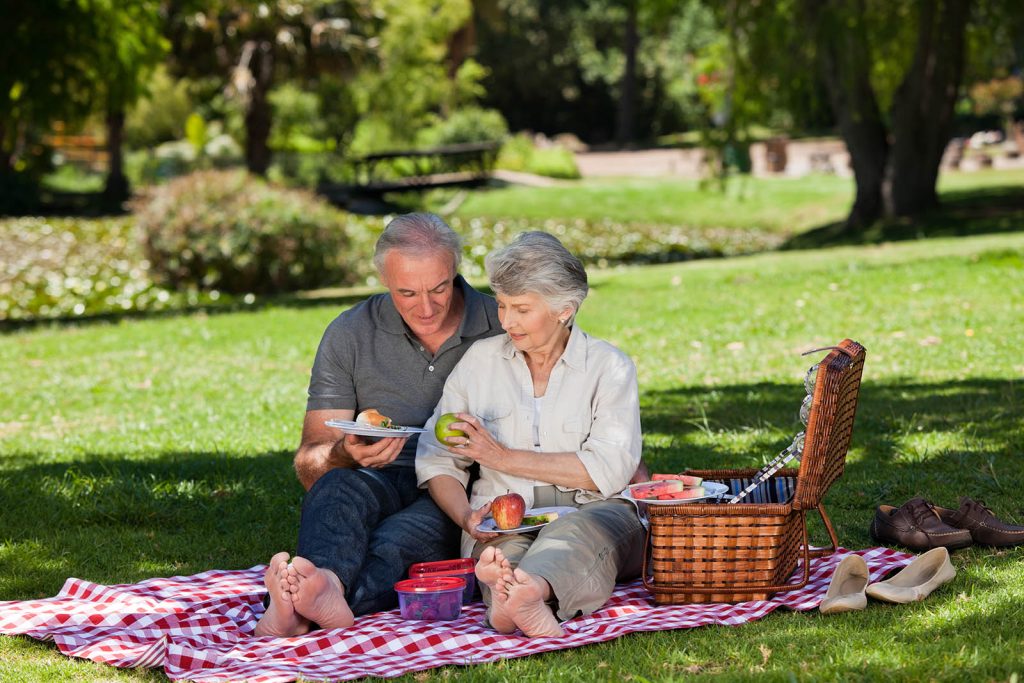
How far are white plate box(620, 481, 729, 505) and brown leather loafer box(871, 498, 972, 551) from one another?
2.44 ft

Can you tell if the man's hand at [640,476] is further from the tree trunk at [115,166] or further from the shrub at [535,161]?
the shrub at [535,161]

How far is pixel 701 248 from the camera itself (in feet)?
80.4

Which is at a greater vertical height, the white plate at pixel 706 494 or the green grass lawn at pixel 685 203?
the green grass lawn at pixel 685 203

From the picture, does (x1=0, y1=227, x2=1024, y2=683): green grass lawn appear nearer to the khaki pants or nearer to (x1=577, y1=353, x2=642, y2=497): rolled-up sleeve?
the khaki pants

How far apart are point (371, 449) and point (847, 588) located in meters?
1.74

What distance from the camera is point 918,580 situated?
4.49m

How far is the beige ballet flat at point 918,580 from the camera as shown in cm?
432

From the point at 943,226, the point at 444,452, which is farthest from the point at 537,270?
the point at 943,226

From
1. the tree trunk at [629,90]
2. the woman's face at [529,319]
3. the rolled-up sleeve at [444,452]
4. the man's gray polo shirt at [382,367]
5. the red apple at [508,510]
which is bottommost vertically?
the red apple at [508,510]

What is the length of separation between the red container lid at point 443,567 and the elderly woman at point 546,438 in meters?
0.09

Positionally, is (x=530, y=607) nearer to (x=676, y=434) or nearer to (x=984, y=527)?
(x=984, y=527)

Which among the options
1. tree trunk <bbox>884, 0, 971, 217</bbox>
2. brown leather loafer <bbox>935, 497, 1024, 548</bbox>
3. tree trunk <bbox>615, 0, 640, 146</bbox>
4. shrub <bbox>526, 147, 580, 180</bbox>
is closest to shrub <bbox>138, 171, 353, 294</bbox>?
tree trunk <bbox>884, 0, 971, 217</bbox>

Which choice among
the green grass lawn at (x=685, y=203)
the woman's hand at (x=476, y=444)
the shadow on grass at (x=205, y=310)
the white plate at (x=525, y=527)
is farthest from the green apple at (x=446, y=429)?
the green grass lawn at (x=685, y=203)

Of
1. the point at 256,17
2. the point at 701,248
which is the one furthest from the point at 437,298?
the point at 256,17
